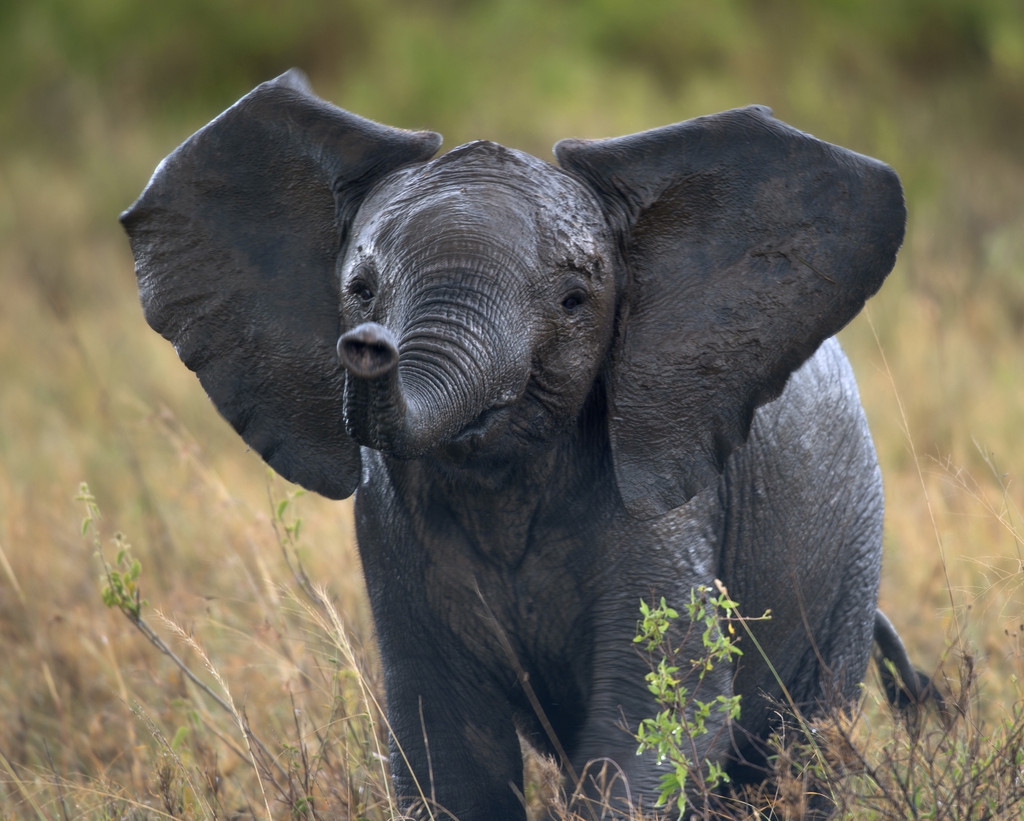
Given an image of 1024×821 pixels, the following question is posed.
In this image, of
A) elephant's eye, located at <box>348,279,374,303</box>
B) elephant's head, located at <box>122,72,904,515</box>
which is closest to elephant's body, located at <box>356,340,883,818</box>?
elephant's head, located at <box>122,72,904,515</box>

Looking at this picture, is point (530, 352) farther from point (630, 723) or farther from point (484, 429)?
point (630, 723)

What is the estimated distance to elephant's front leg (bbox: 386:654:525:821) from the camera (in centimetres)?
351

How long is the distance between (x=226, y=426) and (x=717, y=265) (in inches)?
224

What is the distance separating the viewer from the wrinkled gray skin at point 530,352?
3.03 metres

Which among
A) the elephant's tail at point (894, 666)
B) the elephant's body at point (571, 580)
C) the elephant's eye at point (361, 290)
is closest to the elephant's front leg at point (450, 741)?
the elephant's body at point (571, 580)

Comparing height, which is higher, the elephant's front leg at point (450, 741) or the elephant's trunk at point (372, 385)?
the elephant's trunk at point (372, 385)

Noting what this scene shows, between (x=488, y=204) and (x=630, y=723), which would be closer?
(x=488, y=204)

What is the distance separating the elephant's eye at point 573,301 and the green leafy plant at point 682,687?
602 mm

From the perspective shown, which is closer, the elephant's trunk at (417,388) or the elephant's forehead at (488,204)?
the elephant's trunk at (417,388)

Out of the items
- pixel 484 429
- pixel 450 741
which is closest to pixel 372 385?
pixel 484 429

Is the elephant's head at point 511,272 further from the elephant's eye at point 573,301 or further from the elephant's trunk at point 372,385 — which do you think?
the elephant's trunk at point 372,385

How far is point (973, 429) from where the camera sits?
7.28m

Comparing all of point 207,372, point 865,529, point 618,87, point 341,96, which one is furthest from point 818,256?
point 341,96

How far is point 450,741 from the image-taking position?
11.6 feet
